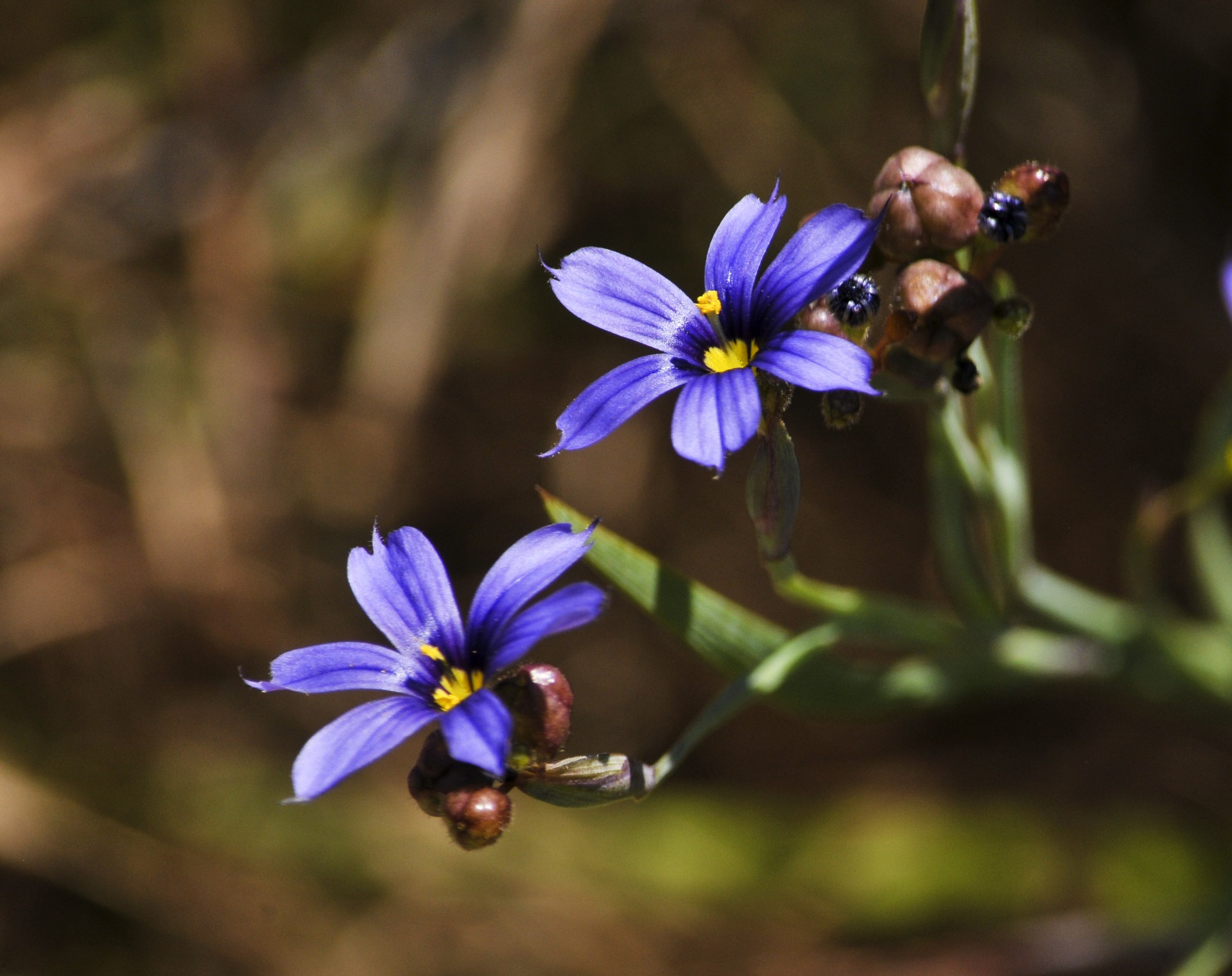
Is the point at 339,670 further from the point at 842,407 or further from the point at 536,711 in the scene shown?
the point at 842,407

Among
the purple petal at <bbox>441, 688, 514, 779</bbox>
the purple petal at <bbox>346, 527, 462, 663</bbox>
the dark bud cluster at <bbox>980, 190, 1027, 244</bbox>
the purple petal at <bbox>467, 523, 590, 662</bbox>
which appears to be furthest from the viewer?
the dark bud cluster at <bbox>980, 190, 1027, 244</bbox>

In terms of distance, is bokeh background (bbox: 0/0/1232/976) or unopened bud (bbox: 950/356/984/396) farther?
bokeh background (bbox: 0/0/1232/976)

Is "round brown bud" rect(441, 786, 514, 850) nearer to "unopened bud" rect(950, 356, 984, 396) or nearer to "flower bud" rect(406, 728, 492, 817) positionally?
"flower bud" rect(406, 728, 492, 817)

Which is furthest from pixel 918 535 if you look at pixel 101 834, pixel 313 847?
pixel 101 834

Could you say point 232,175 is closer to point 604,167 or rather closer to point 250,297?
point 250,297

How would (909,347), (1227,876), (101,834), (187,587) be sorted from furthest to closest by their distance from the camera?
(187,587) < (101,834) < (1227,876) < (909,347)

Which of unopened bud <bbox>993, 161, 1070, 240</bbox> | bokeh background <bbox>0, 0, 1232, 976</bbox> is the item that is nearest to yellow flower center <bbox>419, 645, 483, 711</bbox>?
unopened bud <bbox>993, 161, 1070, 240</bbox>

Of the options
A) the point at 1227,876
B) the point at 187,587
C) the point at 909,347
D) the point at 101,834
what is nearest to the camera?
the point at 909,347
